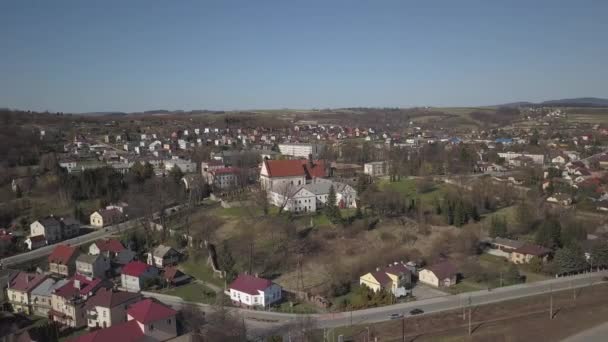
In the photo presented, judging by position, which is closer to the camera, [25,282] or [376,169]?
[25,282]

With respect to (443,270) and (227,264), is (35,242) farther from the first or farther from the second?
(443,270)

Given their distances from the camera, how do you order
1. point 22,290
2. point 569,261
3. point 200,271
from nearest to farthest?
point 22,290 → point 569,261 → point 200,271

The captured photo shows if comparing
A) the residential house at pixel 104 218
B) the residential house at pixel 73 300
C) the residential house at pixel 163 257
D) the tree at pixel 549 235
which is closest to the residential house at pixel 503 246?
the tree at pixel 549 235

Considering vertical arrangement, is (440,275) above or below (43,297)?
above

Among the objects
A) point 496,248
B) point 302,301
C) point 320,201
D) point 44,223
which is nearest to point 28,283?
point 44,223

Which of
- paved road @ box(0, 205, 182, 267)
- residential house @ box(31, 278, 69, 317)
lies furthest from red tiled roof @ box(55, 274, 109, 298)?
paved road @ box(0, 205, 182, 267)

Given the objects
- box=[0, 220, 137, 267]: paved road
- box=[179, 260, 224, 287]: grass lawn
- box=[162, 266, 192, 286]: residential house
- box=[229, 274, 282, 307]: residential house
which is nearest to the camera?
box=[229, 274, 282, 307]: residential house

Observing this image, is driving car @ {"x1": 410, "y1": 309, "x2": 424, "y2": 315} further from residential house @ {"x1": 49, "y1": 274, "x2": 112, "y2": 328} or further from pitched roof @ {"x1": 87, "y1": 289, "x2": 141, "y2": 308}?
residential house @ {"x1": 49, "y1": 274, "x2": 112, "y2": 328}

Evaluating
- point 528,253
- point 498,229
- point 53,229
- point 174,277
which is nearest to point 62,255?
point 53,229
